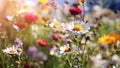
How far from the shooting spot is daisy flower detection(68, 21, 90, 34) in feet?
3.68

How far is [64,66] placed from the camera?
1.29 m

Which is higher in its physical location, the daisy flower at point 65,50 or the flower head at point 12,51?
the flower head at point 12,51

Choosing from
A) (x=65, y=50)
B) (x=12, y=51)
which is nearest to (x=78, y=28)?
(x=65, y=50)

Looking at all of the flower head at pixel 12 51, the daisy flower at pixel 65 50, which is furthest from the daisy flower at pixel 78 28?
the flower head at pixel 12 51

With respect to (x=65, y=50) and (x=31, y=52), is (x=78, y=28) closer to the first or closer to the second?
(x=65, y=50)

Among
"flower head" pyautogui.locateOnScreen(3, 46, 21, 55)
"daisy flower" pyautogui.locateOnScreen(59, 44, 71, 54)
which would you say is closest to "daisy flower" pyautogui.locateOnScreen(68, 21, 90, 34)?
"daisy flower" pyautogui.locateOnScreen(59, 44, 71, 54)

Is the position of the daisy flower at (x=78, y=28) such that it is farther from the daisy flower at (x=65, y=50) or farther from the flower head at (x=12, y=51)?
the flower head at (x=12, y=51)

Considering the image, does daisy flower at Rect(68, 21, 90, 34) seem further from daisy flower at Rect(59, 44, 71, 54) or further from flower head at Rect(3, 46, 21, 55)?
flower head at Rect(3, 46, 21, 55)

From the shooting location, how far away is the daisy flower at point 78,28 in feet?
3.68

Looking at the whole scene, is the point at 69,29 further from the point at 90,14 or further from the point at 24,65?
the point at 90,14

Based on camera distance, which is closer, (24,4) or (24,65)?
(24,65)

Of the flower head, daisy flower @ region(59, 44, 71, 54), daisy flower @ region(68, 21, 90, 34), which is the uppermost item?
daisy flower @ region(68, 21, 90, 34)

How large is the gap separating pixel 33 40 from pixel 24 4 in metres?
0.13

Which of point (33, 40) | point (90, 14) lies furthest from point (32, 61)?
point (90, 14)
